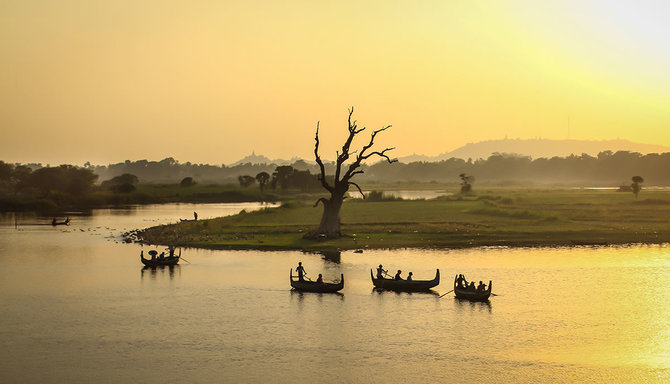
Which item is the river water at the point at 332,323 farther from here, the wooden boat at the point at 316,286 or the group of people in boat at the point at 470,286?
the wooden boat at the point at 316,286

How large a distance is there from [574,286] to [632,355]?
615 inches

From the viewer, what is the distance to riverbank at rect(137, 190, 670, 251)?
67.8 m

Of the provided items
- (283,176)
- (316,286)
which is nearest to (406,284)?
(316,286)

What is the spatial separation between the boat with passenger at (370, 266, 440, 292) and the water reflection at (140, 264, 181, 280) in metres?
16.3

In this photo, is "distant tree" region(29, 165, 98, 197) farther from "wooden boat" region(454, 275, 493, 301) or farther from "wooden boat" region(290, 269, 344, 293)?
"wooden boat" region(454, 275, 493, 301)

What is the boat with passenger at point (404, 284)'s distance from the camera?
43656 mm

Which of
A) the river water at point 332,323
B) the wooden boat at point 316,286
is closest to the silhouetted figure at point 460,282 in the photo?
the river water at point 332,323

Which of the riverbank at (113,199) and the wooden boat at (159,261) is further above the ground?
the riverbank at (113,199)

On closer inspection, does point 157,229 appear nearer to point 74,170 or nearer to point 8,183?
point 74,170

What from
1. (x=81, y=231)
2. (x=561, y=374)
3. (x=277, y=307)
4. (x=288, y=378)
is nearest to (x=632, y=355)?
(x=561, y=374)

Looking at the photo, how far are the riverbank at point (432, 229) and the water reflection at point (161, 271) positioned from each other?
35.6ft

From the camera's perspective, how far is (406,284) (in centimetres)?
4428

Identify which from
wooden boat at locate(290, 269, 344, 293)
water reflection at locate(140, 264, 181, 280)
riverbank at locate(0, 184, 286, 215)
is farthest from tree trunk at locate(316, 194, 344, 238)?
riverbank at locate(0, 184, 286, 215)

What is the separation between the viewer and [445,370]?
2745 cm
